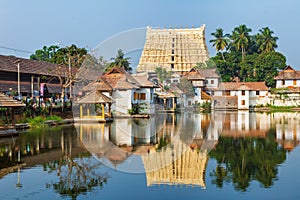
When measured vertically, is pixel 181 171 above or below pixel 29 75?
Answer: below

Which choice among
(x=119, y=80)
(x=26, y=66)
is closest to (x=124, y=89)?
(x=119, y=80)

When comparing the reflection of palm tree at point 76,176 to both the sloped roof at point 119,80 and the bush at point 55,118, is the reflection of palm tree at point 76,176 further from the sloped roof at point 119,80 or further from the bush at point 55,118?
the sloped roof at point 119,80

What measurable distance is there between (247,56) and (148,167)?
166 feet

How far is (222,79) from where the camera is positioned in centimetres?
5700

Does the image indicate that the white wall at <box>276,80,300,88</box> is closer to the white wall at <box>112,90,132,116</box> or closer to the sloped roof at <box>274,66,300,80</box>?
the sloped roof at <box>274,66,300,80</box>

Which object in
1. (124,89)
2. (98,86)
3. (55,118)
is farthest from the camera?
(124,89)

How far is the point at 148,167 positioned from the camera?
11.5 meters

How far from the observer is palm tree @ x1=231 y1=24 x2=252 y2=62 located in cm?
6206

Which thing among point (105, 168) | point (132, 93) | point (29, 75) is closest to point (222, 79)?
point (132, 93)

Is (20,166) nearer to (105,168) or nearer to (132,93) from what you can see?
(105,168)

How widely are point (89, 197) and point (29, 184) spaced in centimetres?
182

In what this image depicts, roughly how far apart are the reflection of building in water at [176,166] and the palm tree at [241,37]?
50.0m

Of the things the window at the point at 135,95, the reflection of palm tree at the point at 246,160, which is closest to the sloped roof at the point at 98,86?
the window at the point at 135,95

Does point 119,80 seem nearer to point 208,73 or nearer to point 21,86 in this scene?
point 21,86
